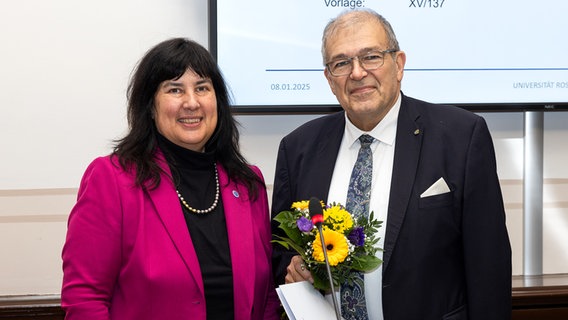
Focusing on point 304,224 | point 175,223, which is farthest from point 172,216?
point 304,224

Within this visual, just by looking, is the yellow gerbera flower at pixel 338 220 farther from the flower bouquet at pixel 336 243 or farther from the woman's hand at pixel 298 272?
the woman's hand at pixel 298 272

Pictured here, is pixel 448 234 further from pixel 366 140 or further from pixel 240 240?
pixel 240 240

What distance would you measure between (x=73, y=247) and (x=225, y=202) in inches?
18.9

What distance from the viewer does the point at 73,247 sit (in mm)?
1824

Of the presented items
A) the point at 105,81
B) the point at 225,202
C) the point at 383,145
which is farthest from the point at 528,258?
the point at 105,81

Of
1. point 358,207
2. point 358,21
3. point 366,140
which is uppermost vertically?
point 358,21

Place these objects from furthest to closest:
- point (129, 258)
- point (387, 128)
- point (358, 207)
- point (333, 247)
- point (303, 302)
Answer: point (387, 128), point (358, 207), point (129, 258), point (303, 302), point (333, 247)

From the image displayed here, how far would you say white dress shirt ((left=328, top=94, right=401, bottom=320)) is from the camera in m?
1.94

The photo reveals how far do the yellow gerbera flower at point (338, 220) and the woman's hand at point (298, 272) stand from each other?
15cm

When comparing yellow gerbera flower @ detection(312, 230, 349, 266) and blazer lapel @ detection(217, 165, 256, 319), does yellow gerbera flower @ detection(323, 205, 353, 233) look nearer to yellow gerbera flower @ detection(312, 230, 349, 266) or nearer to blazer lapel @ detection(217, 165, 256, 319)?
yellow gerbera flower @ detection(312, 230, 349, 266)

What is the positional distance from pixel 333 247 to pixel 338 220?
0.09 meters

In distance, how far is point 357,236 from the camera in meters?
1.70

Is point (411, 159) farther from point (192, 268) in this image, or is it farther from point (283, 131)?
point (283, 131)

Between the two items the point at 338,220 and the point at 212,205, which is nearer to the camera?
the point at 338,220
